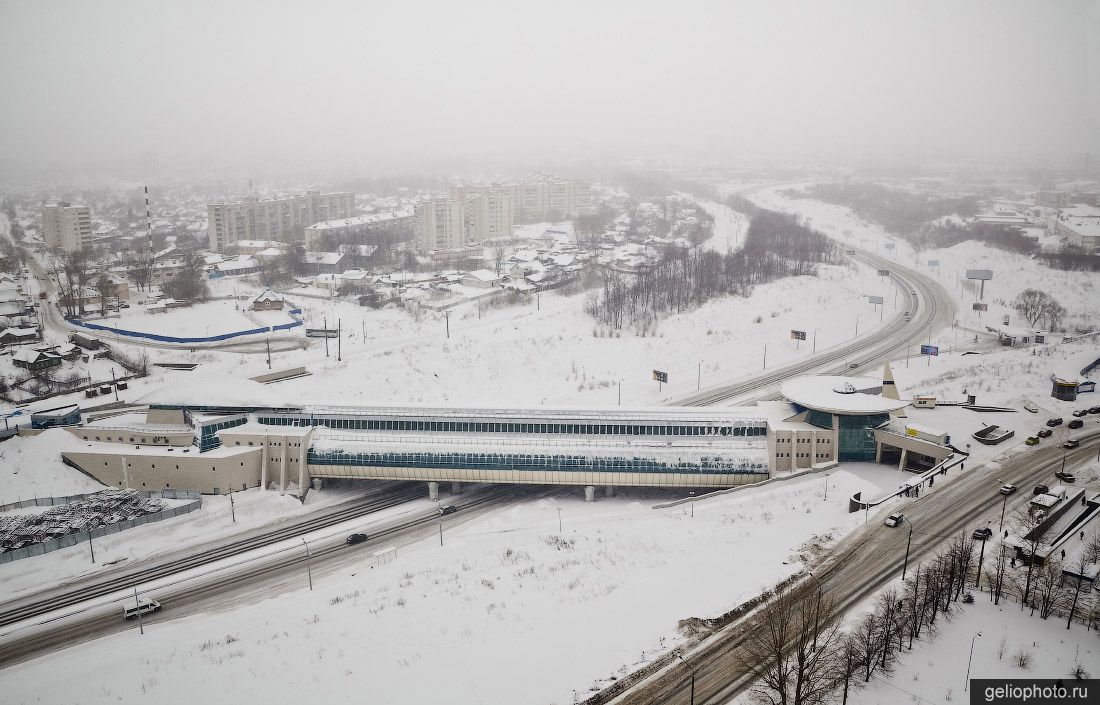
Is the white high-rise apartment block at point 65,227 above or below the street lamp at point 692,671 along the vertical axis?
above

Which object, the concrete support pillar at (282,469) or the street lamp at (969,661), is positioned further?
the concrete support pillar at (282,469)

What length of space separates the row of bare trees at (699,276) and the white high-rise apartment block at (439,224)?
1311 inches

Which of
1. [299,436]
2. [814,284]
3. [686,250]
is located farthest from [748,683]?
[686,250]

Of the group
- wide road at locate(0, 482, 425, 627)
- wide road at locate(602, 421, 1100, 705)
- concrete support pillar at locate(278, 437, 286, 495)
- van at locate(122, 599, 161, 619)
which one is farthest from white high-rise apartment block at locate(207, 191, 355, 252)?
wide road at locate(602, 421, 1100, 705)

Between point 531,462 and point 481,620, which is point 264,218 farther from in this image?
point 481,620

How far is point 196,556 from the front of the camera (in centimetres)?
3428

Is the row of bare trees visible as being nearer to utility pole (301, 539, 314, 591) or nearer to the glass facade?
the glass facade

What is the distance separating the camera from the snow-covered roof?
38.5m

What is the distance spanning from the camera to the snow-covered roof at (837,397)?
38500 millimetres

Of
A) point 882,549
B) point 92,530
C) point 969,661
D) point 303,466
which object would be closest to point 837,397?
point 882,549

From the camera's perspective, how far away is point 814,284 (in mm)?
87312

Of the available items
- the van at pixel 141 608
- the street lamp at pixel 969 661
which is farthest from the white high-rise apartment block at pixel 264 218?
the street lamp at pixel 969 661

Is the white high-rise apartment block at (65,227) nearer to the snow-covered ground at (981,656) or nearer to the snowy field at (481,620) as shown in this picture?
the snowy field at (481,620)

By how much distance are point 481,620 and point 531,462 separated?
14.0m
